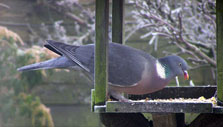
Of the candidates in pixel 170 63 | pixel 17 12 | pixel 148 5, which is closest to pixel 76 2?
pixel 17 12

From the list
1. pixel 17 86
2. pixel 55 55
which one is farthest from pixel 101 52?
pixel 17 86

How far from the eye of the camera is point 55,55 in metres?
3.52

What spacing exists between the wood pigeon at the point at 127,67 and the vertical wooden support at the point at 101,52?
5.5 inches

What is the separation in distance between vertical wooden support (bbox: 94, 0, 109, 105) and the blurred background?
5.12 feet

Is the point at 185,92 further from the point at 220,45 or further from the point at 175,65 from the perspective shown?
the point at 220,45

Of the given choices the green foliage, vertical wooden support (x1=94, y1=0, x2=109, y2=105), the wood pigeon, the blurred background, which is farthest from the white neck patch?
the green foliage

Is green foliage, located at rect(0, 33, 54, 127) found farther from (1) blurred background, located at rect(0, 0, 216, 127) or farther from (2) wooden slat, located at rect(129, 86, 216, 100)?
(2) wooden slat, located at rect(129, 86, 216, 100)

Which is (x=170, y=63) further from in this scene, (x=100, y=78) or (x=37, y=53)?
(x=37, y=53)

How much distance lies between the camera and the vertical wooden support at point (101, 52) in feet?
5.67

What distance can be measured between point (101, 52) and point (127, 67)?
8.5 inches

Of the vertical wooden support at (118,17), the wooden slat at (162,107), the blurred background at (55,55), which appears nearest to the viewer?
the wooden slat at (162,107)

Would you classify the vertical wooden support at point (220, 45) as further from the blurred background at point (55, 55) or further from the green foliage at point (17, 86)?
the green foliage at point (17, 86)

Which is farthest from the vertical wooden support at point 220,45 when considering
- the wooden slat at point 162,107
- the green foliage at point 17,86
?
the green foliage at point 17,86

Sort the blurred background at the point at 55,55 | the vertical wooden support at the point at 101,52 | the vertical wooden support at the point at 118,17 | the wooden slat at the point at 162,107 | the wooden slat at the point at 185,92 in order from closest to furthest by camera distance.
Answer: the wooden slat at the point at 162,107 → the vertical wooden support at the point at 101,52 → the wooden slat at the point at 185,92 → the vertical wooden support at the point at 118,17 → the blurred background at the point at 55,55
